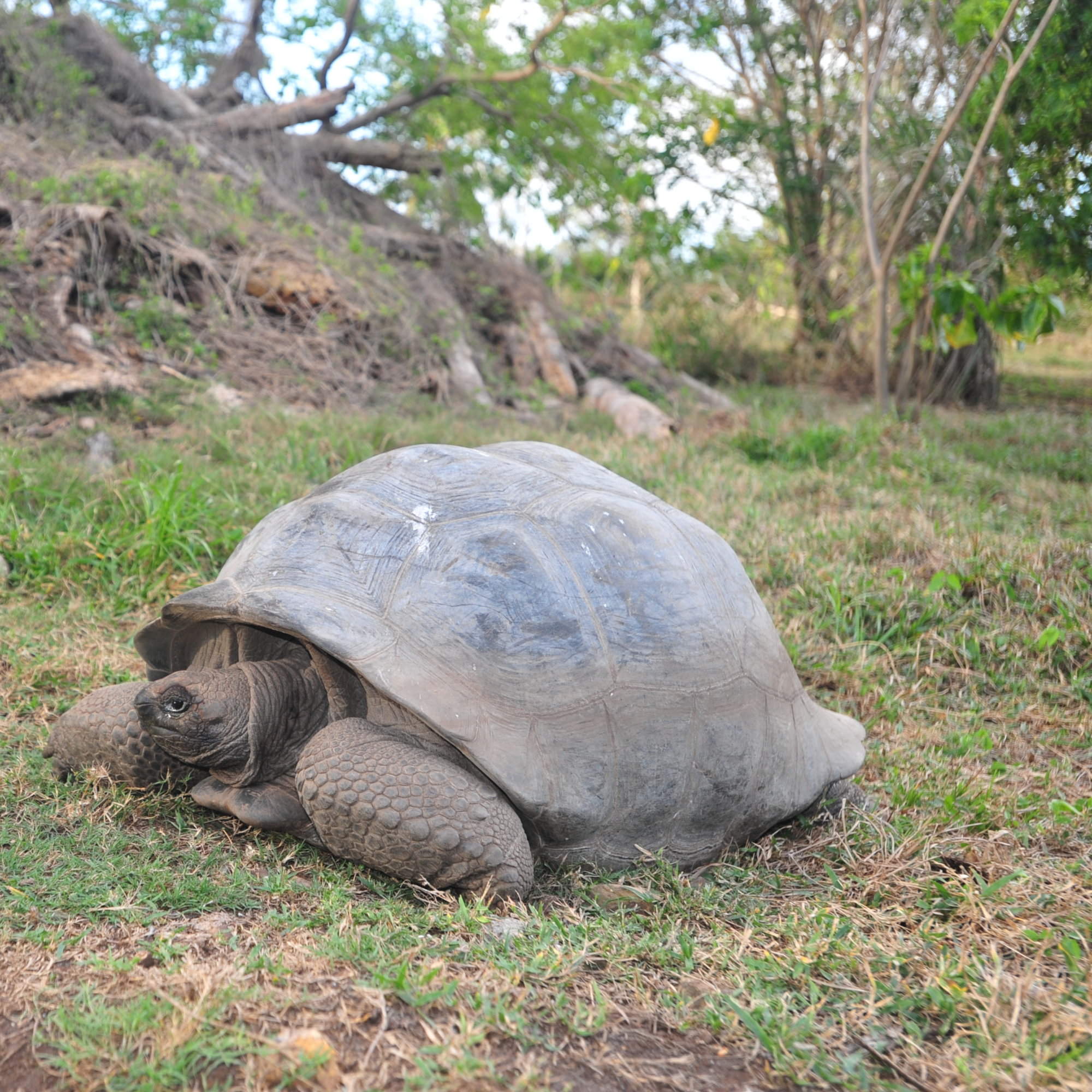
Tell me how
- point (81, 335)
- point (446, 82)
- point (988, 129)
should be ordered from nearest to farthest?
point (81, 335) → point (988, 129) → point (446, 82)

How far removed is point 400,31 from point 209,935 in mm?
9878

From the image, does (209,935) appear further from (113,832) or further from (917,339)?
(917,339)

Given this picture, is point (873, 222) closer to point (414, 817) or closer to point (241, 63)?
point (241, 63)

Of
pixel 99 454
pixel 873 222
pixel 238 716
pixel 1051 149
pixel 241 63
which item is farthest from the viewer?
pixel 241 63

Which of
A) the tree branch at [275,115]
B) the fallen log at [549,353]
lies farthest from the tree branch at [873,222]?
the tree branch at [275,115]

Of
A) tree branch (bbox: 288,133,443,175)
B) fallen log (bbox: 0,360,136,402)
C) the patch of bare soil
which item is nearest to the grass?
the patch of bare soil

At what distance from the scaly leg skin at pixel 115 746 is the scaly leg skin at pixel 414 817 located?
53 centimetres

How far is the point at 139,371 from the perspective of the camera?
630 centimetres

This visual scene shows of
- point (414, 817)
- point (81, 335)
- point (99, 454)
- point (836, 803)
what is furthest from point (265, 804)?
point (81, 335)

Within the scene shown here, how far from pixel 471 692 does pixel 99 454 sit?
11.6 ft

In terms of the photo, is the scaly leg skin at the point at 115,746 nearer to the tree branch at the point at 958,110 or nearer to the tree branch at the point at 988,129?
the tree branch at the point at 988,129

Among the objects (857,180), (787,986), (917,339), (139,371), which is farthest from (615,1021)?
(857,180)

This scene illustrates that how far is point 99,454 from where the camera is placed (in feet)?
17.0

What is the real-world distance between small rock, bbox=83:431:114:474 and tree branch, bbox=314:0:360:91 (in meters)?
5.99
